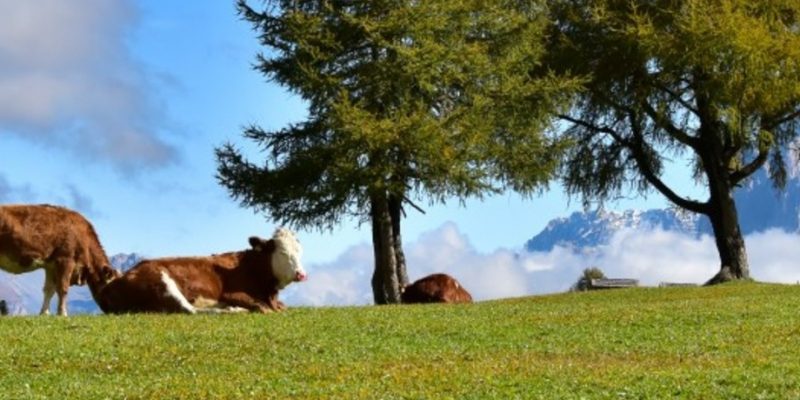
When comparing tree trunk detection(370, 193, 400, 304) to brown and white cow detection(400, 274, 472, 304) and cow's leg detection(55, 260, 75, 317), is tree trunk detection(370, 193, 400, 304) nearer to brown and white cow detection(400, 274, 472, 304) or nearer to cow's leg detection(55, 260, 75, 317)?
brown and white cow detection(400, 274, 472, 304)

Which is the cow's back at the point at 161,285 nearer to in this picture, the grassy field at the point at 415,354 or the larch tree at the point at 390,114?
the grassy field at the point at 415,354

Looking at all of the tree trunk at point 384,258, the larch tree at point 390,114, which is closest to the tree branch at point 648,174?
the larch tree at point 390,114

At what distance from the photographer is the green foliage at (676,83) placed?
41344 mm

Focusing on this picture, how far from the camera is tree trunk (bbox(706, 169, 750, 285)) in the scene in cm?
4422

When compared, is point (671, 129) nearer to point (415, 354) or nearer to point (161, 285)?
point (161, 285)

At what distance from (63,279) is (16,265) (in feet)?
2.87

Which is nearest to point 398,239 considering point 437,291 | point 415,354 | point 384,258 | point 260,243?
point 384,258

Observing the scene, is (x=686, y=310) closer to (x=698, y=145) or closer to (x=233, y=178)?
(x=233, y=178)

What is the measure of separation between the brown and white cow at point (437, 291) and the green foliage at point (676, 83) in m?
11.6

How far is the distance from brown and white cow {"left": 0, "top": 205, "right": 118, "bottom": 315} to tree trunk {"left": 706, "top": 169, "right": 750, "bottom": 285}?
83.2 ft

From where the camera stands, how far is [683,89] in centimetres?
4475

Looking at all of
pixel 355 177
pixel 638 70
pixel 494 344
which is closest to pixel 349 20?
pixel 355 177

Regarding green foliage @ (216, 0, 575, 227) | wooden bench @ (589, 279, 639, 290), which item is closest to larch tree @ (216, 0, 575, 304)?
green foliage @ (216, 0, 575, 227)

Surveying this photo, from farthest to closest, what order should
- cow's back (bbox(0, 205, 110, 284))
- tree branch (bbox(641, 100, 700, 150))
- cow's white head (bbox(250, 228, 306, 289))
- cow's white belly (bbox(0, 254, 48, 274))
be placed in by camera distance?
tree branch (bbox(641, 100, 700, 150)) < cow's white head (bbox(250, 228, 306, 289)) < cow's white belly (bbox(0, 254, 48, 274)) < cow's back (bbox(0, 205, 110, 284))
